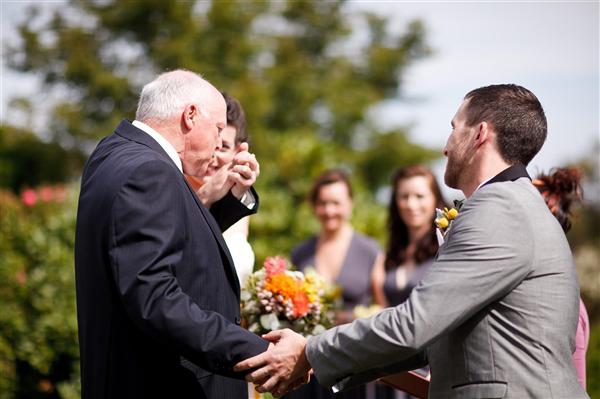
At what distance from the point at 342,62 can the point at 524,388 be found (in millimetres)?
24648

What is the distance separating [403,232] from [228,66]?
53.4 feet

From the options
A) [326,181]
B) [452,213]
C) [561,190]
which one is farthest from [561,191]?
[326,181]

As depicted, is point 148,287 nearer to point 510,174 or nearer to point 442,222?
point 442,222

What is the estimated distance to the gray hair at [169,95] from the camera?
3736 millimetres

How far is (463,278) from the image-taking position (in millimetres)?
3104

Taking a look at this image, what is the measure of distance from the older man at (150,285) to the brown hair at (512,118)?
4.00ft

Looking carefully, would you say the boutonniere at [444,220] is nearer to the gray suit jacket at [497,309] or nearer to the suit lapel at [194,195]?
the gray suit jacket at [497,309]

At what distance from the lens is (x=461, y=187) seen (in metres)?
3.55

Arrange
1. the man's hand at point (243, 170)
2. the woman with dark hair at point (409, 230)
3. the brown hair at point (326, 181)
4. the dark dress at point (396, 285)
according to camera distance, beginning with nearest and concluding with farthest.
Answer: the man's hand at point (243, 170)
the dark dress at point (396, 285)
the woman with dark hair at point (409, 230)
the brown hair at point (326, 181)

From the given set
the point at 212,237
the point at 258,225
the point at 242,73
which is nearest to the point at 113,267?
the point at 212,237

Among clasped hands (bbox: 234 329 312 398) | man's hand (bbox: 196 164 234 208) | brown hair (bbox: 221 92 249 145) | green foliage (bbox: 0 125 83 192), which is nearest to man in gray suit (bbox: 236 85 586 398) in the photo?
clasped hands (bbox: 234 329 312 398)

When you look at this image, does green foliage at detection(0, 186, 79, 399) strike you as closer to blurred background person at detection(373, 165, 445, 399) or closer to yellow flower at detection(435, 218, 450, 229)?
blurred background person at detection(373, 165, 445, 399)

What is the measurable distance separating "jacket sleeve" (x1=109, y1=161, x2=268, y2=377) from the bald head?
0.42 metres

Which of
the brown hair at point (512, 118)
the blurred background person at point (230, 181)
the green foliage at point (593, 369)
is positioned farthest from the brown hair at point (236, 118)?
the green foliage at point (593, 369)
